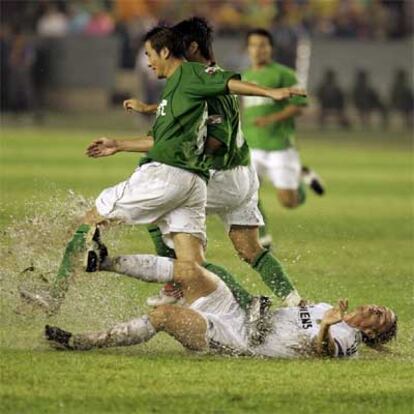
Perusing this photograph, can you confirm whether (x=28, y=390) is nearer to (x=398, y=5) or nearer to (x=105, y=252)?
(x=105, y=252)

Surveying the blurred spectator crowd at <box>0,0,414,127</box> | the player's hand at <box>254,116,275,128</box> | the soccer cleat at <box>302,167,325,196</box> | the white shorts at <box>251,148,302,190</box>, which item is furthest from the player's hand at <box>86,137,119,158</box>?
the blurred spectator crowd at <box>0,0,414,127</box>

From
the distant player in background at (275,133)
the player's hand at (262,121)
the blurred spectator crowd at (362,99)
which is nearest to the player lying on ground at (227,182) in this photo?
the player's hand at (262,121)

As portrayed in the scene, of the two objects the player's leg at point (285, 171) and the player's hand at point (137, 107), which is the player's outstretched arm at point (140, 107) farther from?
the player's leg at point (285, 171)

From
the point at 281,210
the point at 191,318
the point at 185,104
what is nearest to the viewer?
the point at 191,318

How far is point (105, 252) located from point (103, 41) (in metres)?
30.4

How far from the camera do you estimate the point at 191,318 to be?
9703 millimetres

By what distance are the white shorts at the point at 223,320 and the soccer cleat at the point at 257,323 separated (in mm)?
36

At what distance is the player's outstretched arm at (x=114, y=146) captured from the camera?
417 inches

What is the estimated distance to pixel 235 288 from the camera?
10414mm

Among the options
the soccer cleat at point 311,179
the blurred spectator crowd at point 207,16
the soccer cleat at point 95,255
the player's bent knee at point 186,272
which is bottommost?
the soccer cleat at point 311,179

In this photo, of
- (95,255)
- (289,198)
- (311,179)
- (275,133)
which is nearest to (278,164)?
(275,133)

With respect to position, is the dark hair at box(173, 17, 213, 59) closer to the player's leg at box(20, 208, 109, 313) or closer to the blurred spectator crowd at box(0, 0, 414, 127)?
the player's leg at box(20, 208, 109, 313)

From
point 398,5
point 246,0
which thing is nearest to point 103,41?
point 246,0

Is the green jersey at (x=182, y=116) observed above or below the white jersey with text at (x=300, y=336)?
above
